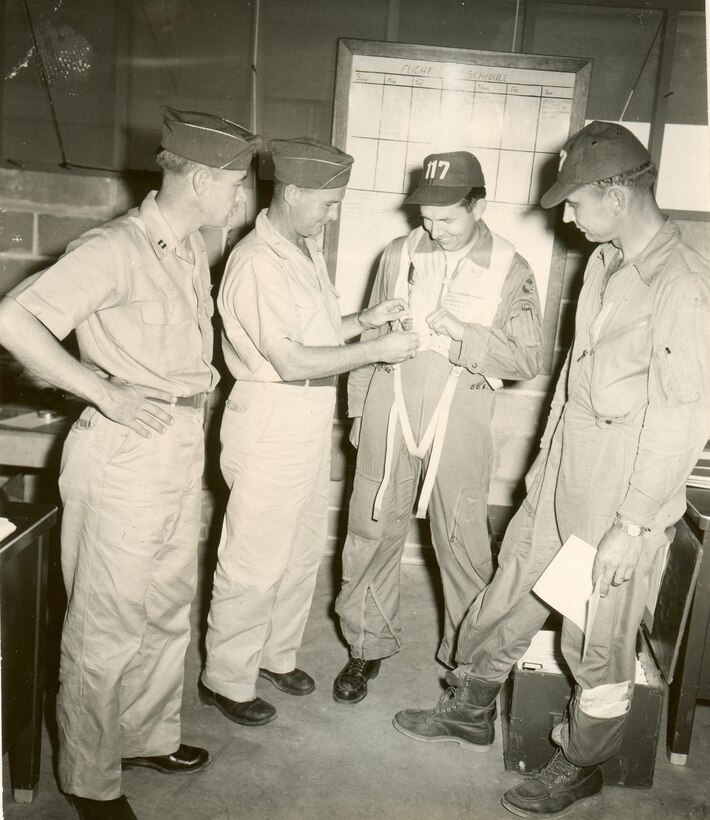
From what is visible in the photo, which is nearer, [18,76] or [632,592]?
[632,592]

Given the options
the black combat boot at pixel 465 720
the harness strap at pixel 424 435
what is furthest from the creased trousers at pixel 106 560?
the black combat boot at pixel 465 720

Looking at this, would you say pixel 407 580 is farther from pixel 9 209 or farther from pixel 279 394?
pixel 9 209

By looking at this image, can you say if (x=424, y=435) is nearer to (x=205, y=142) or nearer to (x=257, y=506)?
(x=257, y=506)

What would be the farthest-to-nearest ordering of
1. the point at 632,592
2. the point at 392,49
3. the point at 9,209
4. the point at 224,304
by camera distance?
the point at 9,209 → the point at 392,49 → the point at 224,304 → the point at 632,592

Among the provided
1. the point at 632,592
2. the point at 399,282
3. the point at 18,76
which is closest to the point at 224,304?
the point at 399,282

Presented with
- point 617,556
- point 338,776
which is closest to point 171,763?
point 338,776

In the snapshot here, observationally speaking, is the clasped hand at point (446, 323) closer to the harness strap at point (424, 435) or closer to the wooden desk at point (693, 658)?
the harness strap at point (424, 435)

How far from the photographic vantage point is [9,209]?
3.74m

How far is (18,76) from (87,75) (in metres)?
0.33

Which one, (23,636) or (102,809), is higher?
(23,636)

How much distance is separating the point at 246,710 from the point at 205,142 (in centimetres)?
189

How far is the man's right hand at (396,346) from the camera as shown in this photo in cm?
244

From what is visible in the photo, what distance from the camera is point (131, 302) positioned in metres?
2.02

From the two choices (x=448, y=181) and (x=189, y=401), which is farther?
(x=448, y=181)
